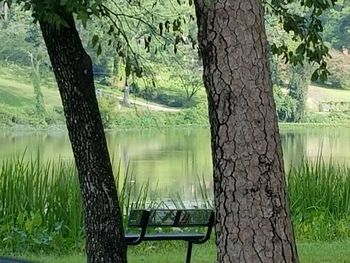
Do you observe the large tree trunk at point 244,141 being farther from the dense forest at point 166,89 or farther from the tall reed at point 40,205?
the dense forest at point 166,89

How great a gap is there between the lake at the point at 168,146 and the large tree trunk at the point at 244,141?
8.37 meters

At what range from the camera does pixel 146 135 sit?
55.0 ft

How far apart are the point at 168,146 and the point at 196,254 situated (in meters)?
11.7

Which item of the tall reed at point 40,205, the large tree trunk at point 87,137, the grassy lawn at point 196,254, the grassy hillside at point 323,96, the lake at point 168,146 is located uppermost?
the large tree trunk at point 87,137

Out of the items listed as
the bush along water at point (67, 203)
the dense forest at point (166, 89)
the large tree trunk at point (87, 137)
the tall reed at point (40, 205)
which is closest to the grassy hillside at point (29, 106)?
the dense forest at point (166, 89)

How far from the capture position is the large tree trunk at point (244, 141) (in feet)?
9.53

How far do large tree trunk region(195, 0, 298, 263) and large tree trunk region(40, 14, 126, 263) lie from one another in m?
1.24

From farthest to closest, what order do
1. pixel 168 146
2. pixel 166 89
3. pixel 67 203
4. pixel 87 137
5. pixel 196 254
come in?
pixel 168 146, pixel 166 89, pixel 67 203, pixel 196 254, pixel 87 137

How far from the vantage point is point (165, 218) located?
4.84 metres

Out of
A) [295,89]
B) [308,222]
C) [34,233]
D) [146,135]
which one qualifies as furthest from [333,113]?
[34,233]

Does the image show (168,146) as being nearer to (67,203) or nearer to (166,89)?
(166,89)

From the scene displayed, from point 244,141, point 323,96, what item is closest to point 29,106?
point 323,96

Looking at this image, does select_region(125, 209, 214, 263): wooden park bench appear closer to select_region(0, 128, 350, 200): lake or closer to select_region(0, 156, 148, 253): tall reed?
select_region(0, 156, 148, 253): tall reed

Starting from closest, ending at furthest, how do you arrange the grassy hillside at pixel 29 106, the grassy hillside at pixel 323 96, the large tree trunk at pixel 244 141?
the large tree trunk at pixel 244 141
the grassy hillside at pixel 29 106
the grassy hillside at pixel 323 96
